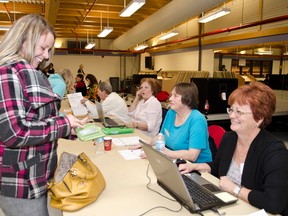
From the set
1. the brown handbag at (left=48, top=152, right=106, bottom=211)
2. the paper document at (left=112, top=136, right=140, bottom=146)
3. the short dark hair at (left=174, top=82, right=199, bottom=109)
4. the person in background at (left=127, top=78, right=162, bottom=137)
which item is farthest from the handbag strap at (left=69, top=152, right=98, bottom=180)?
the person in background at (left=127, top=78, right=162, bottom=137)

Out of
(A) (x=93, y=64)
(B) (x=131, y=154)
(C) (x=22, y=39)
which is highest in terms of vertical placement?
(A) (x=93, y=64)

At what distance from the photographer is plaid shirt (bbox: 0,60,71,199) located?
45.2 inches

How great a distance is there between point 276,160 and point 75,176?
1.06 meters

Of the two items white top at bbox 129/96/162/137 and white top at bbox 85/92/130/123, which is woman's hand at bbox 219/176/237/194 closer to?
white top at bbox 129/96/162/137

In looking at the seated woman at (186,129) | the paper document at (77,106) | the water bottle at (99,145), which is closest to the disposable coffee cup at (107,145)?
the water bottle at (99,145)

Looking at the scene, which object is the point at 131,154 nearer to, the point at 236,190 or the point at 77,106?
the point at 236,190

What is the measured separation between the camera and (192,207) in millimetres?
1292

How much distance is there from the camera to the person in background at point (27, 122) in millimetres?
1156

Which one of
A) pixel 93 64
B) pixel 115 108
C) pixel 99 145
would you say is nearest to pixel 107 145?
pixel 99 145

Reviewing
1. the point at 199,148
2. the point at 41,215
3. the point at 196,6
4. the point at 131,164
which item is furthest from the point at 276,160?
the point at 196,6

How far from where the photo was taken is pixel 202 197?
1.39m

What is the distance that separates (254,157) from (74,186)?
3.37 ft

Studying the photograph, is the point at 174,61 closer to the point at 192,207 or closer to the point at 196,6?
the point at 196,6

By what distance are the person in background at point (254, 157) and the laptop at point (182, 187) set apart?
92 mm
